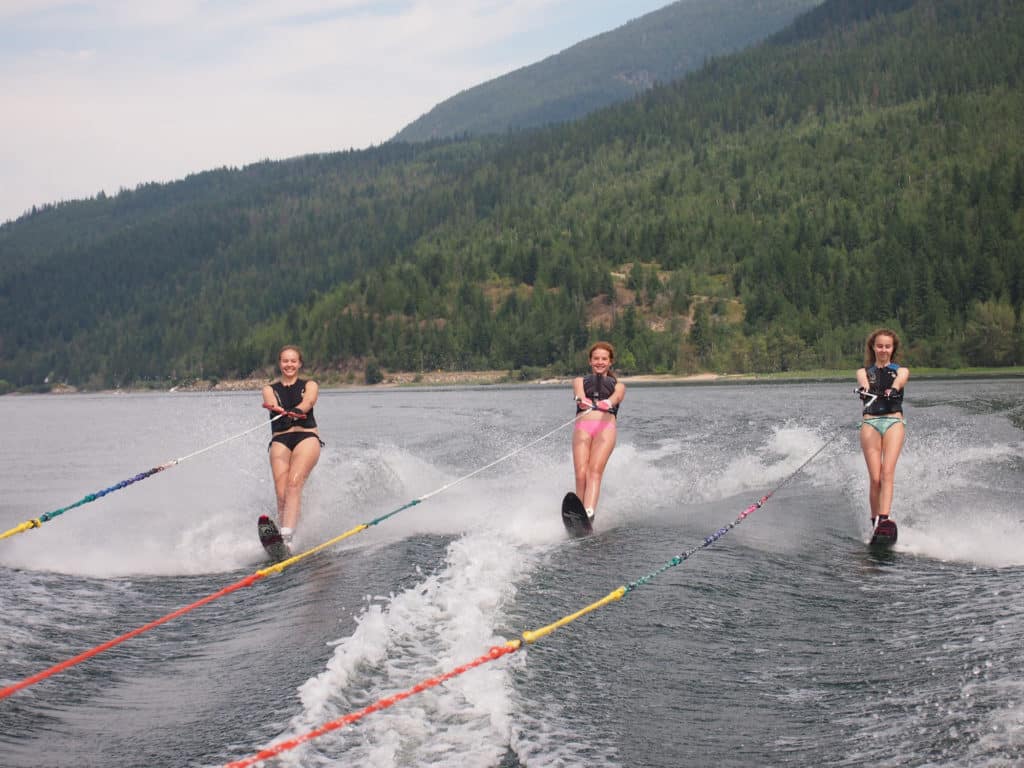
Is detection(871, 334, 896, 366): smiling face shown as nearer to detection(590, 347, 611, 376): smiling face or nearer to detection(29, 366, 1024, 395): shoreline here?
detection(590, 347, 611, 376): smiling face

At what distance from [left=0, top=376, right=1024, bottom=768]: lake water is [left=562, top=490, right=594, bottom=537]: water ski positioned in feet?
0.64

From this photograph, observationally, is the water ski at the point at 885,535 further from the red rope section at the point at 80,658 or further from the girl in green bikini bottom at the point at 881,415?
the red rope section at the point at 80,658

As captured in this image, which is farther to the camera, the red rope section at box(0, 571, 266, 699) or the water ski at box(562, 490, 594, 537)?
the water ski at box(562, 490, 594, 537)

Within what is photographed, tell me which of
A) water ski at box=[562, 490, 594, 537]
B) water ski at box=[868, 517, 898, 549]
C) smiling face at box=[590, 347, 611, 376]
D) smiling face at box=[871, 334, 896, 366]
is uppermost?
smiling face at box=[590, 347, 611, 376]

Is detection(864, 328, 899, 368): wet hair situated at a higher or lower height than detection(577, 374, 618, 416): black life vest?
higher

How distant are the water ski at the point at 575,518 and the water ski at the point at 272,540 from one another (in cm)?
298

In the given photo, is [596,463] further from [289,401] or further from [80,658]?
[80,658]

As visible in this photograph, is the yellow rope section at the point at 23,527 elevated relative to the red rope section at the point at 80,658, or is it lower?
elevated

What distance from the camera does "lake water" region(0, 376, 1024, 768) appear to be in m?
5.26

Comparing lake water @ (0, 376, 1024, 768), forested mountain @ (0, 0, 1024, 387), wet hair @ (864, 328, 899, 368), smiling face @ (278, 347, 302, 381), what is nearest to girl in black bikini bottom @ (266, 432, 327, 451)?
smiling face @ (278, 347, 302, 381)

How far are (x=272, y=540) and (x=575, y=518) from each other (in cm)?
322

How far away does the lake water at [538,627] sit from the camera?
5.26 m

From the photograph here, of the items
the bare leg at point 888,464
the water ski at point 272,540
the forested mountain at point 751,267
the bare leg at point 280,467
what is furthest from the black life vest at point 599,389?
the forested mountain at point 751,267

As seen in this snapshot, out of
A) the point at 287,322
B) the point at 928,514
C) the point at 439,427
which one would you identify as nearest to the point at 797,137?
the point at 287,322
